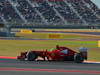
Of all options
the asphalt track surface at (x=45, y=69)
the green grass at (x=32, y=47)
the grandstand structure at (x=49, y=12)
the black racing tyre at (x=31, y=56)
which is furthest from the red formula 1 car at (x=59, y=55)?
the grandstand structure at (x=49, y=12)

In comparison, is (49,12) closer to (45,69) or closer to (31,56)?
(31,56)

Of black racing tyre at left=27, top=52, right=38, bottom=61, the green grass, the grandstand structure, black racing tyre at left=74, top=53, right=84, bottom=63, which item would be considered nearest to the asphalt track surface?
black racing tyre at left=74, top=53, right=84, bottom=63

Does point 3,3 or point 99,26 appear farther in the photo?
point 3,3

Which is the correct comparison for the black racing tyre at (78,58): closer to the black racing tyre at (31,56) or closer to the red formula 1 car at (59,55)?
the red formula 1 car at (59,55)

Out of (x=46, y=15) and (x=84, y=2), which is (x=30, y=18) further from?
(x=84, y=2)

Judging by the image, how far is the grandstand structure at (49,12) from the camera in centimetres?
9636

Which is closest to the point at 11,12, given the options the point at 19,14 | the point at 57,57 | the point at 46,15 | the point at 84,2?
the point at 19,14

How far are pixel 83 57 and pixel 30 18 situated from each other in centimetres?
8223

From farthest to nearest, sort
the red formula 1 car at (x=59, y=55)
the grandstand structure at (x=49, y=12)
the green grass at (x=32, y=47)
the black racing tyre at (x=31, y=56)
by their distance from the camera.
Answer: the grandstand structure at (x=49, y=12)
the green grass at (x=32, y=47)
the black racing tyre at (x=31, y=56)
the red formula 1 car at (x=59, y=55)

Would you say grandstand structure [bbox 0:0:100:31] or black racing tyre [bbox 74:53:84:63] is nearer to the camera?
black racing tyre [bbox 74:53:84:63]

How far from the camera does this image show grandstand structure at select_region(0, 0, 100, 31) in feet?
316

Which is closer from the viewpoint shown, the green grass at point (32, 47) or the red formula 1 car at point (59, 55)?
the red formula 1 car at point (59, 55)

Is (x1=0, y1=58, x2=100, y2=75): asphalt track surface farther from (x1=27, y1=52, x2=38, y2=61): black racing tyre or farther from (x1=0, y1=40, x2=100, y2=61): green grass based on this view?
(x1=0, y1=40, x2=100, y2=61): green grass

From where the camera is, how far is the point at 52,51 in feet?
50.8
